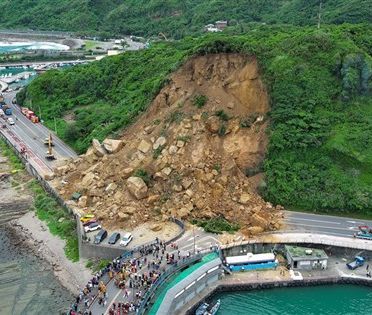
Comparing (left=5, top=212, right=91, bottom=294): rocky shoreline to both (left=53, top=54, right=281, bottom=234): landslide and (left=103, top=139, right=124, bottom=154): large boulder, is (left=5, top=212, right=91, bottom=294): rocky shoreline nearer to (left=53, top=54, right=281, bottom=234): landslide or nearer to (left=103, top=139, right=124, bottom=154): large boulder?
(left=53, top=54, right=281, bottom=234): landslide

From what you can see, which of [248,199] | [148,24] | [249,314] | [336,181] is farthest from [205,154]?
[148,24]

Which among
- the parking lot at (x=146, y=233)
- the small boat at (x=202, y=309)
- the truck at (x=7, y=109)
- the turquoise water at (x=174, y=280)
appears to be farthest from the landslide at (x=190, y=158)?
the truck at (x=7, y=109)

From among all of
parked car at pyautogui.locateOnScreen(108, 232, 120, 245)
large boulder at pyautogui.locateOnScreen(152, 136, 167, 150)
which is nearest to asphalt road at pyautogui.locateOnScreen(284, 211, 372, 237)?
large boulder at pyautogui.locateOnScreen(152, 136, 167, 150)

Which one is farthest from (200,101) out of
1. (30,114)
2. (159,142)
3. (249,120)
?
(30,114)

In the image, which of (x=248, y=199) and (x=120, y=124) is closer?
(x=248, y=199)

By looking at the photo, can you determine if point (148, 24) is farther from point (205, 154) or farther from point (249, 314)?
point (249, 314)
